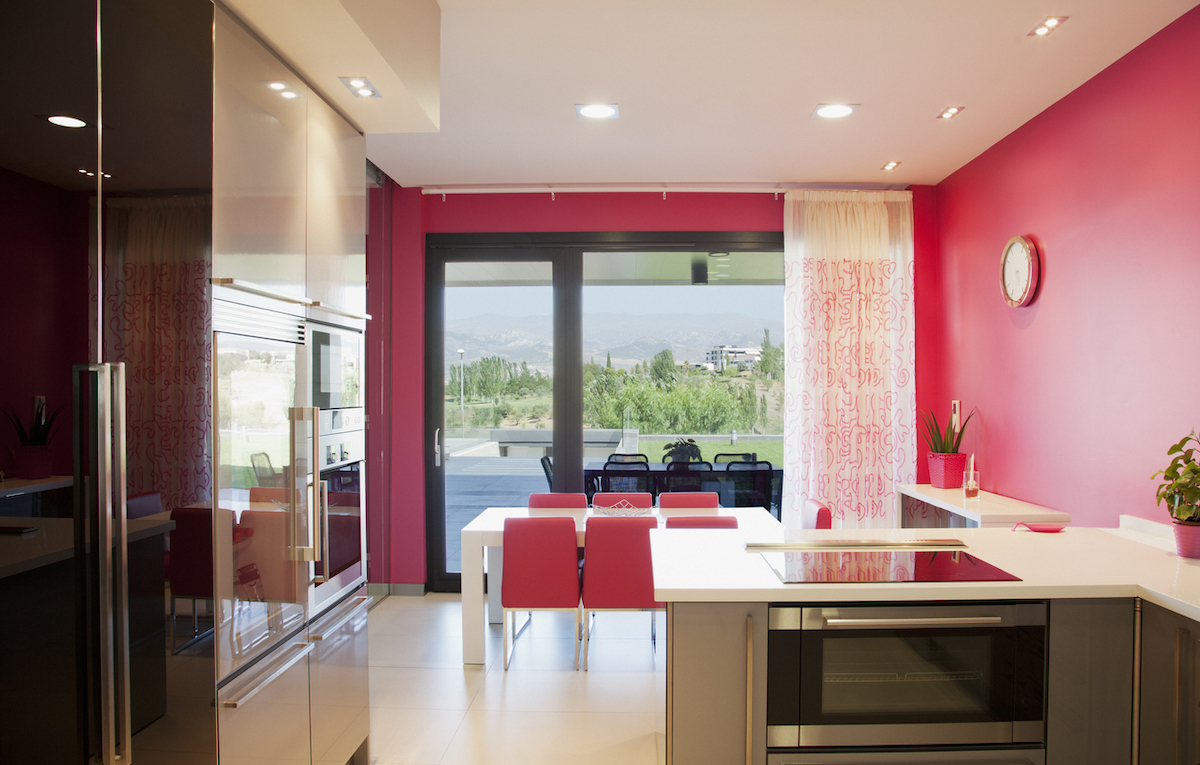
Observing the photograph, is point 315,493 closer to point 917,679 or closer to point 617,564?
point 617,564

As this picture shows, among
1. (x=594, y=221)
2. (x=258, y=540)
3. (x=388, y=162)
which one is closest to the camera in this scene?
(x=258, y=540)

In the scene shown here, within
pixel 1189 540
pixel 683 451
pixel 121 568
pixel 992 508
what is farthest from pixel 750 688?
pixel 683 451

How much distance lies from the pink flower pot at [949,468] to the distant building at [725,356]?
4.65 ft

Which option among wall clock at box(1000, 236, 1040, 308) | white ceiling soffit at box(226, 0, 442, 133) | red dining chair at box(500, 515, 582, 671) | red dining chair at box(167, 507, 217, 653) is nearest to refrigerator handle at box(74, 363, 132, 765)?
red dining chair at box(167, 507, 217, 653)

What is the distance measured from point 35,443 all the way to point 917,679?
2.09 meters

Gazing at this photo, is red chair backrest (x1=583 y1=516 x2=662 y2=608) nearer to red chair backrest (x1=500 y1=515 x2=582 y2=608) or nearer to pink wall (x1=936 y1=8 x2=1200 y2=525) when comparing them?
red chair backrest (x1=500 y1=515 x2=582 y2=608)

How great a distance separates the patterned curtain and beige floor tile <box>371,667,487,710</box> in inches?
76.0

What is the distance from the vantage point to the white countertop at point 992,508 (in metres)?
3.30

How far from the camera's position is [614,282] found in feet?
16.1

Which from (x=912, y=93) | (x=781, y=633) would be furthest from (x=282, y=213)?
(x=912, y=93)

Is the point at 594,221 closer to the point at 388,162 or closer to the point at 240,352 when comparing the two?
the point at 388,162

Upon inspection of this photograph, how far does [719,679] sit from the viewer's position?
1.72 metres

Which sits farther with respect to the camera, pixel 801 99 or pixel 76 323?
pixel 801 99

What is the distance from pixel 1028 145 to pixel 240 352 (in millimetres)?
3976
